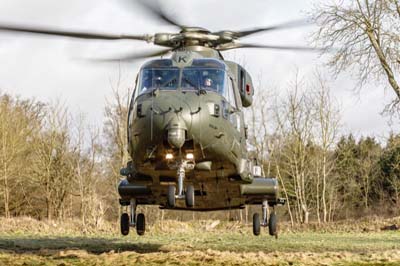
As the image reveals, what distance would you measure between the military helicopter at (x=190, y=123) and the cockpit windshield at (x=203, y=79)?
2cm

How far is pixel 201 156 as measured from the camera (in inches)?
438

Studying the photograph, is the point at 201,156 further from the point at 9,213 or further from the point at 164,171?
the point at 9,213

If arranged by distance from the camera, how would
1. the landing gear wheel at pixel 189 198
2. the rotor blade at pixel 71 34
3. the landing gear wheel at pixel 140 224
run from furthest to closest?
the landing gear wheel at pixel 140 224, the landing gear wheel at pixel 189 198, the rotor blade at pixel 71 34

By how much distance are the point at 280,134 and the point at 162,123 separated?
3387cm

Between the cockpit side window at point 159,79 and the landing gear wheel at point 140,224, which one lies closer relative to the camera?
the cockpit side window at point 159,79

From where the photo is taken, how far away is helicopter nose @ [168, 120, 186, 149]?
404 inches

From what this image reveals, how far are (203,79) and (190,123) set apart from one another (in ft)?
4.73

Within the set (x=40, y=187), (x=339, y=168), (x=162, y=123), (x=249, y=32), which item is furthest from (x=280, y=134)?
(x=162, y=123)

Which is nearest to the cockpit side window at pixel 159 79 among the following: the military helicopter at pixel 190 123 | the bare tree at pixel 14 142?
the military helicopter at pixel 190 123

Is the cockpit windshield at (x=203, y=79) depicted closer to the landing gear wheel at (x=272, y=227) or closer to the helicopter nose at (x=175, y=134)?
the helicopter nose at (x=175, y=134)

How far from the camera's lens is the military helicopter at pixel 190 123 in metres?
10.6

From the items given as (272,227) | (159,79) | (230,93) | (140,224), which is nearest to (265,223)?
(272,227)

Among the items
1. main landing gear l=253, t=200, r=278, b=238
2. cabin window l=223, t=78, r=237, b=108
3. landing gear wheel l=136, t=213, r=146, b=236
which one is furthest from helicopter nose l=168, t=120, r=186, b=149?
main landing gear l=253, t=200, r=278, b=238

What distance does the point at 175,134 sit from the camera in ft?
33.6
